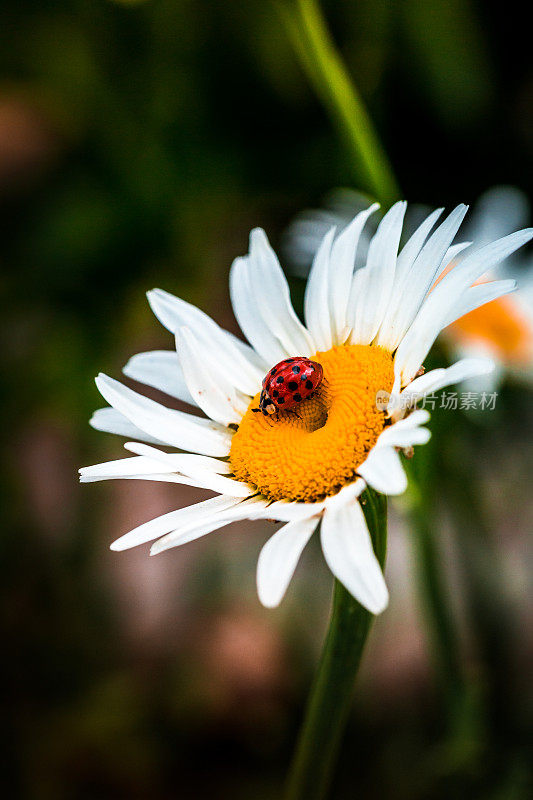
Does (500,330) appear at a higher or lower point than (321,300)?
higher

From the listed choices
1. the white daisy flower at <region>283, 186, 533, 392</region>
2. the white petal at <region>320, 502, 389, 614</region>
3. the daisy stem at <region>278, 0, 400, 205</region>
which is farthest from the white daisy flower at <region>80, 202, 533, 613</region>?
the white daisy flower at <region>283, 186, 533, 392</region>

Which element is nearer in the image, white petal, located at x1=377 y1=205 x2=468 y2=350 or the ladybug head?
white petal, located at x1=377 y1=205 x2=468 y2=350

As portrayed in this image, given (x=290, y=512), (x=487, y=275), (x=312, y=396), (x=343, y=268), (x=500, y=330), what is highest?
(x=487, y=275)

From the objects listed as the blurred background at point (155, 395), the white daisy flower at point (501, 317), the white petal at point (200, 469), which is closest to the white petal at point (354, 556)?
the white petal at point (200, 469)

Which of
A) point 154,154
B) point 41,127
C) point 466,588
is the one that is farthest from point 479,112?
point 41,127

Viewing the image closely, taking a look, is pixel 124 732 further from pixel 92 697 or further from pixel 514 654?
pixel 514 654

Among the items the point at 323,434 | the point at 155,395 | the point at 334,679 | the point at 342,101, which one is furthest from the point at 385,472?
the point at 155,395

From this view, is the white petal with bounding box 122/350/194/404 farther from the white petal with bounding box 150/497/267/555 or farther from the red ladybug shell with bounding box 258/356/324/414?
the white petal with bounding box 150/497/267/555

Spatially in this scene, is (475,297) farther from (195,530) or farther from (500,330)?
→ (500,330)
